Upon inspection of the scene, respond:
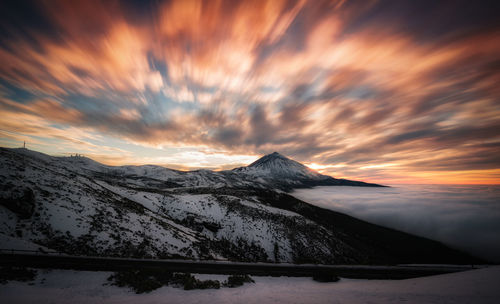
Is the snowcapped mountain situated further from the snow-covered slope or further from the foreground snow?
the foreground snow

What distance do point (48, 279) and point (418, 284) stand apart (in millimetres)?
29665

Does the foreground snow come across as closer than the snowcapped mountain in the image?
Yes

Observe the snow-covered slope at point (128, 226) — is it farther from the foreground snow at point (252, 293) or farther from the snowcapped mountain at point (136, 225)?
the foreground snow at point (252, 293)

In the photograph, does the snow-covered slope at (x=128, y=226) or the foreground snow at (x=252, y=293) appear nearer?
the foreground snow at (x=252, y=293)

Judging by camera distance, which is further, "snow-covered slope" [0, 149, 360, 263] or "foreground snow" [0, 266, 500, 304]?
"snow-covered slope" [0, 149, 360, 263]

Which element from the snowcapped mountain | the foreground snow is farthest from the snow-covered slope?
the foreground snow

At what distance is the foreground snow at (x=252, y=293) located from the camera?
→ 9.97 meters

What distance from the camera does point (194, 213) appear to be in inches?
1810

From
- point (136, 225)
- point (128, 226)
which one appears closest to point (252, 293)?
point (128, 226)

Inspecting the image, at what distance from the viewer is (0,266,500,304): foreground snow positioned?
32.7 feet

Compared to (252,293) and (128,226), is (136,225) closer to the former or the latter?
(128,226)

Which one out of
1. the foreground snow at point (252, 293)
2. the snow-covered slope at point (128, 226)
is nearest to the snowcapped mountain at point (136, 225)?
the snow-covered slope at point (128, 226)

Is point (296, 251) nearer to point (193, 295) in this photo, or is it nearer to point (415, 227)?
point (193, 295)

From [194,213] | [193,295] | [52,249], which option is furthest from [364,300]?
[194,213]
